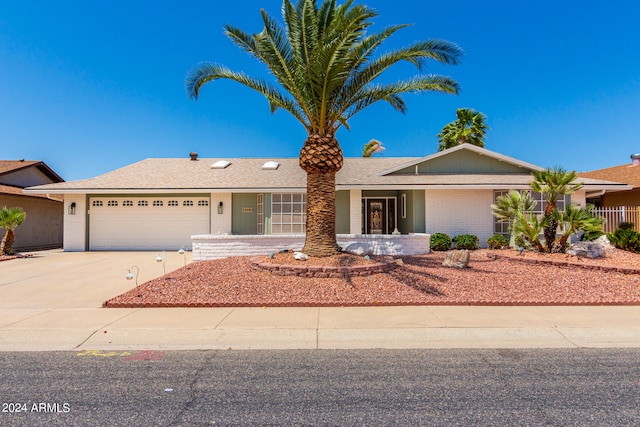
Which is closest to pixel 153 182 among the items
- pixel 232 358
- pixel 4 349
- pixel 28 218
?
pixel 28 218

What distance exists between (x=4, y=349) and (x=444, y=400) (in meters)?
5.83

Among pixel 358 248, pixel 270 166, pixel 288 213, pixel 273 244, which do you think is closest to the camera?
pixel 358 248

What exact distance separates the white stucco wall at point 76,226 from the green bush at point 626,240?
74.9ft

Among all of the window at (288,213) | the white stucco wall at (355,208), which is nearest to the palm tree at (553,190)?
the white stucco wall at (355,208)

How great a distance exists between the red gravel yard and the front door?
8.14 meters

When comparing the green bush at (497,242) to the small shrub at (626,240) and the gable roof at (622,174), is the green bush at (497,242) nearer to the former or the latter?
the small shrub at (626,240)

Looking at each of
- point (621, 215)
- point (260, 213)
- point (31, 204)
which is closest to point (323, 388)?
point (260, 213)

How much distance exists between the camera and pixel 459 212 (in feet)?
50.5

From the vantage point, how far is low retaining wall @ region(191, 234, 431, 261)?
483 inches

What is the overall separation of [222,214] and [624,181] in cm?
2386

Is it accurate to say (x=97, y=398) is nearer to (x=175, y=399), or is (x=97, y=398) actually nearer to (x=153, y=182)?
(x=175, y=399)

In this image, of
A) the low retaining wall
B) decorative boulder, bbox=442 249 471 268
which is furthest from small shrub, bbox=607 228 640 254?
decorative boulder, bbox=442 249 471 268

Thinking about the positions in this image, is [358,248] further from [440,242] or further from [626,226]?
[626,226]

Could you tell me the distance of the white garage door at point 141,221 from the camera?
16.6m
